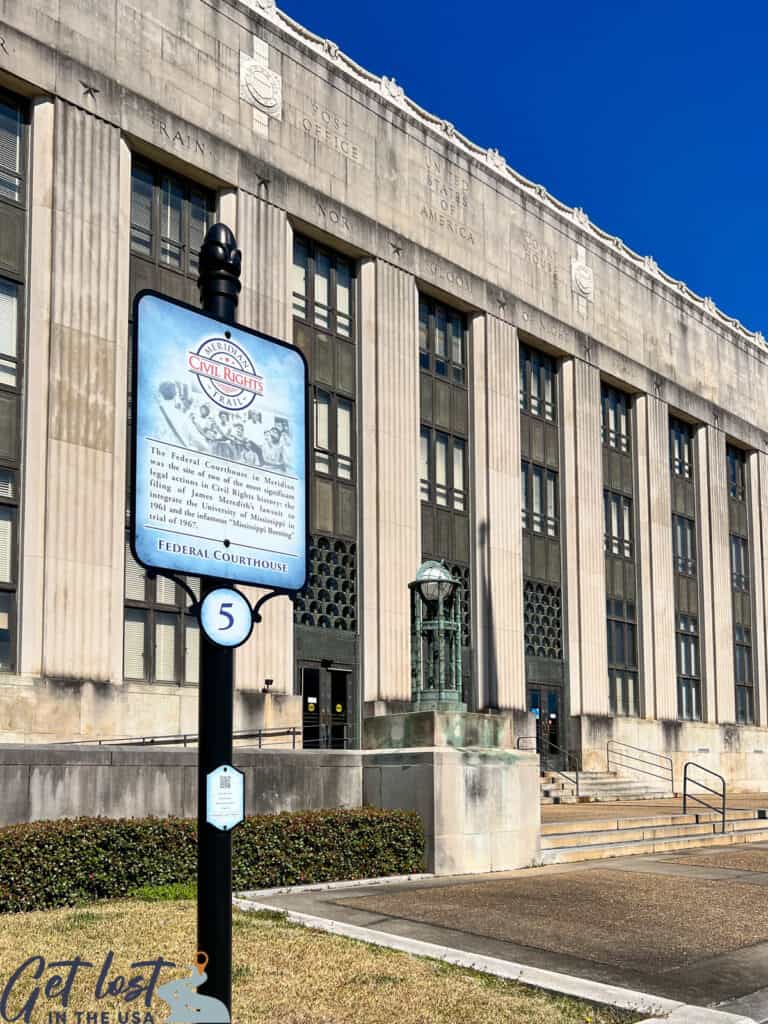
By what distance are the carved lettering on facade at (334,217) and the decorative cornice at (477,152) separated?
3.87 meters

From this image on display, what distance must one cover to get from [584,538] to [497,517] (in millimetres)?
4820

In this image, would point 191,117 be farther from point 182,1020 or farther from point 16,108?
point 182,1020

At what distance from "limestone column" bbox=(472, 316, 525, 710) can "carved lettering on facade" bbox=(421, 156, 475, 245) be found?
2.69 m

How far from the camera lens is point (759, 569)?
48000 millimetres

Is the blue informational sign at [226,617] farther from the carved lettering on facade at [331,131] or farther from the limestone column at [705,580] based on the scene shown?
the limestone column at [705,580]

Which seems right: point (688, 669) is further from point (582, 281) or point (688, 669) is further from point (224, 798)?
point (224, 798)

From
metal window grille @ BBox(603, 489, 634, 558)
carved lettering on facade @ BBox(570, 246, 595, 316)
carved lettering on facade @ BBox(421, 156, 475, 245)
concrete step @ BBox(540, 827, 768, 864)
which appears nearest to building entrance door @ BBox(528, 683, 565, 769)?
metal window grille @ BBox(603, 489, 634, 558)

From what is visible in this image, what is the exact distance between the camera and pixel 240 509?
703cm

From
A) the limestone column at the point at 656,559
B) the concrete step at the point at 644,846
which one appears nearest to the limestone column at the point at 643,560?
the limestone column at the point at 656,559

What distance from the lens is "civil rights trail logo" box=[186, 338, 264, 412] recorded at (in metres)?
6.92

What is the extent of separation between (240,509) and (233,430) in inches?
18.3

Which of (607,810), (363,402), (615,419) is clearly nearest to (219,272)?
(607,810)

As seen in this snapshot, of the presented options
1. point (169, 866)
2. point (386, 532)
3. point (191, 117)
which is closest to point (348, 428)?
point (386, 532)

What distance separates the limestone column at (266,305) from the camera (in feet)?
86.5
